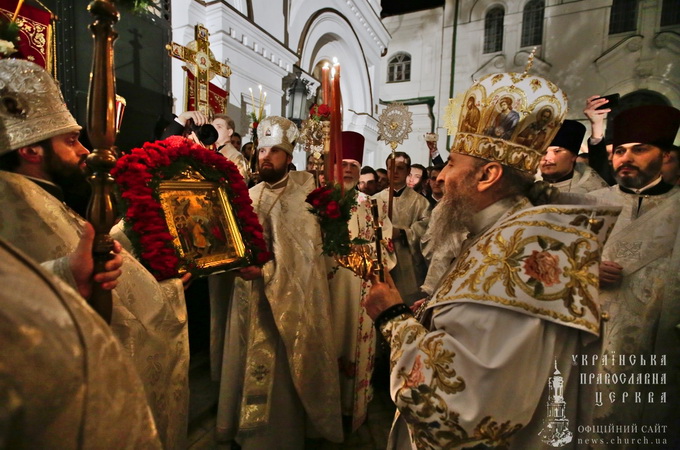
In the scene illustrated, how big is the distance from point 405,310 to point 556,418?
624mm

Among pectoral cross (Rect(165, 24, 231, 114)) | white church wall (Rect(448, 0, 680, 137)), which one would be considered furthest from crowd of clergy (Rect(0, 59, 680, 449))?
white church wall (Rect(448, 0, 680, 137))

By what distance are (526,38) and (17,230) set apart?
21709 millimetres

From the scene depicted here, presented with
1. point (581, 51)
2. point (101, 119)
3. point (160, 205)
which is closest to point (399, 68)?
point (581, 51)

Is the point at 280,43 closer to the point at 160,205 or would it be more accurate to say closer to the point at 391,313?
the point at 160,205

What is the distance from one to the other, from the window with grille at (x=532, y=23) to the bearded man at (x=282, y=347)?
1992cm

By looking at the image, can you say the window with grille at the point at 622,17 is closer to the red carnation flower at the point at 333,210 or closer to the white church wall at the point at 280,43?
the white church wall at the point at 280,43

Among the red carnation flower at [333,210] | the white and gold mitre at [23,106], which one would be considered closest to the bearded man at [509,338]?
the red carnation flower at [333,210]

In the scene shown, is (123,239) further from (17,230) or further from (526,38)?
(526,38)

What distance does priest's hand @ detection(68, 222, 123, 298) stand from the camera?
1.11 metres

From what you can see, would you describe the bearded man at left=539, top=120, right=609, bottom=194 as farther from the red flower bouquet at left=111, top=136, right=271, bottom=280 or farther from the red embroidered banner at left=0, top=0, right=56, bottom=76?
the red embroidered banner at left=0, top=0, right=56, bottom=76

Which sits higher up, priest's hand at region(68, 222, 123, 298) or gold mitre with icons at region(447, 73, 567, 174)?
gold mitre with icons at region(447, 73, 567, 174)

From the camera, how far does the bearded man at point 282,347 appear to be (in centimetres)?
254

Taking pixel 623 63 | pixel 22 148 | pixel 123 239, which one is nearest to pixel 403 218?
pixel 123 239

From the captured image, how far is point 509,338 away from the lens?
1.03m
